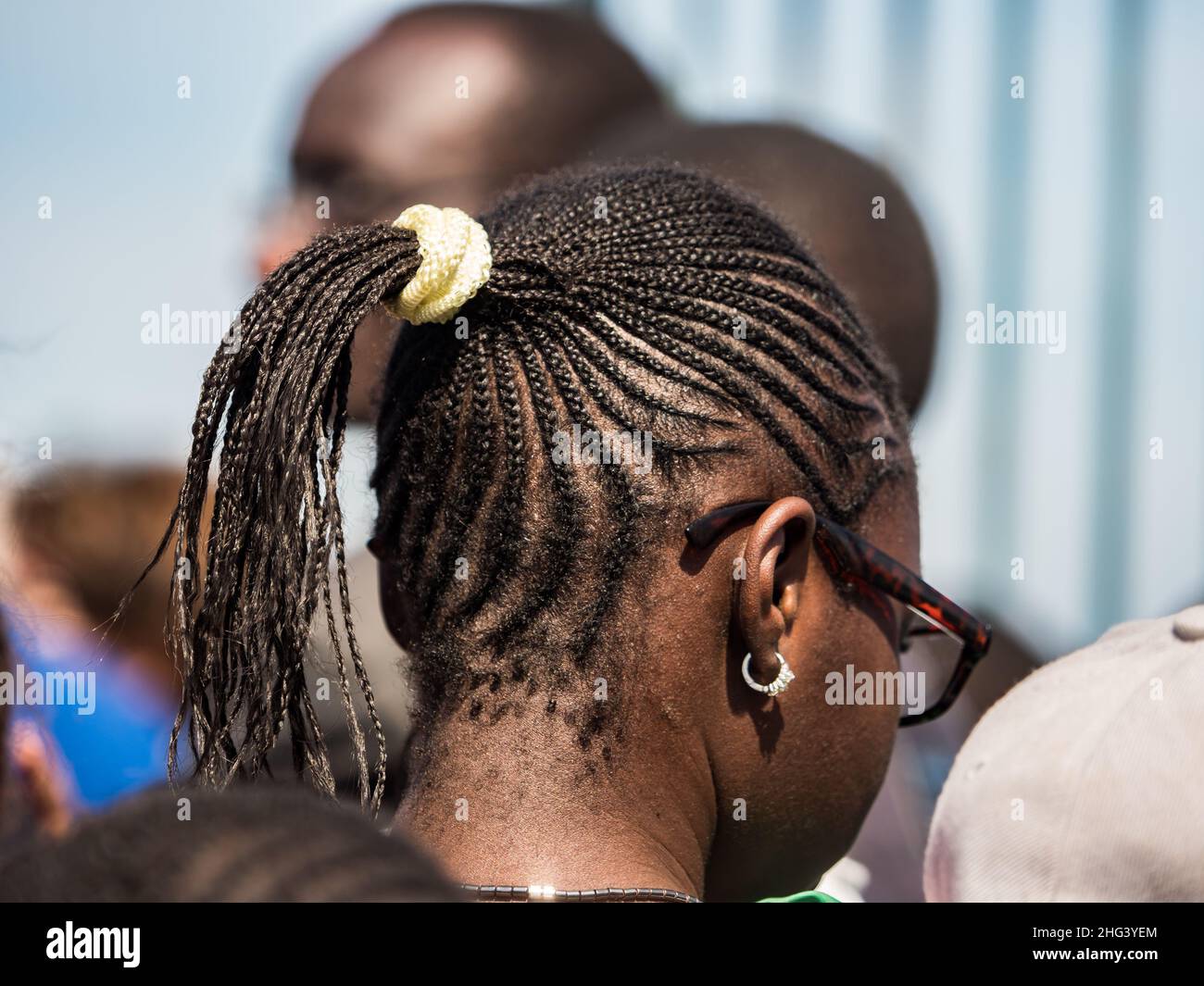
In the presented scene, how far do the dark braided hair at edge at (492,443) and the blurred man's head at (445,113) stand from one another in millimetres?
1643

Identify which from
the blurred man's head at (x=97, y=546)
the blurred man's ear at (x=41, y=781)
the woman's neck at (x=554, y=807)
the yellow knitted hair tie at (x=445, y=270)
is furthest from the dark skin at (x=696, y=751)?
the blurred man's ear at (x=41, y=781)

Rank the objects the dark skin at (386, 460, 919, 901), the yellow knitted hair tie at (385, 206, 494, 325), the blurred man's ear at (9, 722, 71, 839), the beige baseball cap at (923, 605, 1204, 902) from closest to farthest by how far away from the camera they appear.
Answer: the beige baseball cap at (923, 605, 1204, 902) < the dark skin at (386, 460, 919, 901) < the yellow knitted hair tie at (385, 206, 494, 325) < the blurred man's ear at (9, 722, 71, 839)

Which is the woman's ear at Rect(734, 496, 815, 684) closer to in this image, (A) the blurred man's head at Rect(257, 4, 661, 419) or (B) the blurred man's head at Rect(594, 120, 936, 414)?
(B) the blurred man's head at Rect(594, 120, 936, 414)

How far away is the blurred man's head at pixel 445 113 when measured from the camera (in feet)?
10.6

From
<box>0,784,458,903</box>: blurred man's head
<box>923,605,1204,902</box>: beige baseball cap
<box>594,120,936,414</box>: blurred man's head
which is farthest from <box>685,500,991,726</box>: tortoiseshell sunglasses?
<box>594,120,936,414</box>: blurred man's head

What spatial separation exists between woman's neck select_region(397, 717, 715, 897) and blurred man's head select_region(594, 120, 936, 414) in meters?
1.66

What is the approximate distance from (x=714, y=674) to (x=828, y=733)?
Answer: 0.63 feet

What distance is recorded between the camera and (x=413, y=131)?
327cm

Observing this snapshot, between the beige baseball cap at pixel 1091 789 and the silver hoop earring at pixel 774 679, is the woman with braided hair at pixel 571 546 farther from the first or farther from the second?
the beige baseball cap at pixel 1091 789

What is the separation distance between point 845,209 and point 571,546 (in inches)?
72.2

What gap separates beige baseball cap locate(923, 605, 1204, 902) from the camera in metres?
1.29

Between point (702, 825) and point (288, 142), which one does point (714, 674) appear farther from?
point (288, 142)

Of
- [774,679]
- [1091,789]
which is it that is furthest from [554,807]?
[1091,789]
